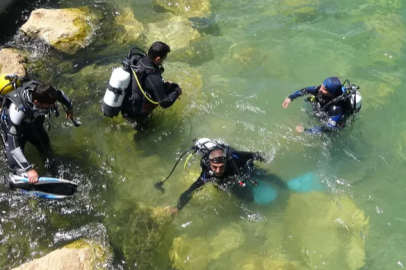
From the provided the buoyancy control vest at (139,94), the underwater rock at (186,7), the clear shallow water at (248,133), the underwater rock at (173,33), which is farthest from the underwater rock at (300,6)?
the buoyancy control vest at (139,94)

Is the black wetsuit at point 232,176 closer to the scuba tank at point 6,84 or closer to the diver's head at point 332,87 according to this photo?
the diver's head at point 332,87

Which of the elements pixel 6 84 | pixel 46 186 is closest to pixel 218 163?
pixel 46 186

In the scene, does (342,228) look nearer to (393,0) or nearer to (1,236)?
(1,236)

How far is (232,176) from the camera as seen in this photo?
575cm

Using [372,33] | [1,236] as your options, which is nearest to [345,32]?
[372,33]

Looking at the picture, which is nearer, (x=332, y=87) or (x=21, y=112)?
(x=21, y=112)

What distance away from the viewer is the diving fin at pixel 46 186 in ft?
17.7

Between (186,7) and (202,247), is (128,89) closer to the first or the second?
(202,247)

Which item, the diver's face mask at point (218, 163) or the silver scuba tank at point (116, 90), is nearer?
the diver's face mask at point (218, 163)

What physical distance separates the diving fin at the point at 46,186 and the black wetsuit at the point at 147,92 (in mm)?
1761

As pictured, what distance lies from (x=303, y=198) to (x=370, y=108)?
125 inches

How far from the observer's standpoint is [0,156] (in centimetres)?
662

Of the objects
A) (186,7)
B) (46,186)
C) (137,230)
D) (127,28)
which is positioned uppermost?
(186,7)

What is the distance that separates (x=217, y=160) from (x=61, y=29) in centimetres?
670
